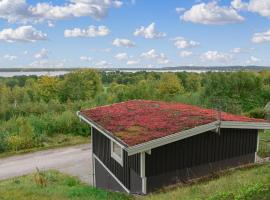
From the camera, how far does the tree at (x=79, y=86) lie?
2183 inches

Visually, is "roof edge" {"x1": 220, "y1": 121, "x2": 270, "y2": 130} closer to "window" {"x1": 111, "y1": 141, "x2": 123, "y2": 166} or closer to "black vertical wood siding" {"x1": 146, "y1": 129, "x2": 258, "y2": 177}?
"black vertical wood siding" {"x1": 146, "y1": 129, "x2": 258, "y2": 177}

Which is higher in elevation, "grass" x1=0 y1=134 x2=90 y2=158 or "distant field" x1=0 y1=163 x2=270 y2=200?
"distant field" x1=0 y1=163 x2=270 y2=200

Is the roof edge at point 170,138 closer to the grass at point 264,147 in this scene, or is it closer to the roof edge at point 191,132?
the roof edge at point 191,132

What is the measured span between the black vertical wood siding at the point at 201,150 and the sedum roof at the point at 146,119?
459 mm

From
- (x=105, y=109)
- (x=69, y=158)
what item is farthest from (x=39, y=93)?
(x=105, y=109)

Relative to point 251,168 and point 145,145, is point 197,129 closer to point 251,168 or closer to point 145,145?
point 145,145

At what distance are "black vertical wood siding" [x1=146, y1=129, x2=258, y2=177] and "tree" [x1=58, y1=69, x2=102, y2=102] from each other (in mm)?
43827

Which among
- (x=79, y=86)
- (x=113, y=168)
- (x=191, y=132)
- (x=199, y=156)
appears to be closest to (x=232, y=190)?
(x=191, y=132)

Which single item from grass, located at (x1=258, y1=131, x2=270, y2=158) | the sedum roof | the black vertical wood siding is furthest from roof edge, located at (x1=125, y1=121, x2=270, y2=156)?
grass, located at (x1=258, y1=131, x2=270, y2=158)

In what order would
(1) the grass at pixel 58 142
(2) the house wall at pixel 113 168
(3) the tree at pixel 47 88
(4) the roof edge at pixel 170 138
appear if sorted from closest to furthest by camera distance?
(4) the roof edge at pixel 170 138, (2) the house wall at pixel 113 168, (1) the grass at pixel 58 142, (3) the tree at pixel 47 88

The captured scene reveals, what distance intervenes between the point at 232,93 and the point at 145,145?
29506 millimetres

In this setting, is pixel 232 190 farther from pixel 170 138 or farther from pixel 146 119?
pixel 146 119

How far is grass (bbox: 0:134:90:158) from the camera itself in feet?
84.5

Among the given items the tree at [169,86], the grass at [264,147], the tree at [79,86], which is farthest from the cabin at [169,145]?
the tree at [79,86]
